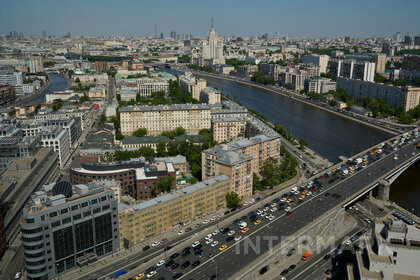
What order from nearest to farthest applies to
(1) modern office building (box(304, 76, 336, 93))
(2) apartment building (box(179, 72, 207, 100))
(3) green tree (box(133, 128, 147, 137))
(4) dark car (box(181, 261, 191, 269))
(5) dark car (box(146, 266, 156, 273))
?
(5) dark car (box(146, 266, 156, 273)) < (4) dark car (box(181, 261, 191, 269)) < (3) green tree (box(133, 128, 147, 137)) < (2) apartment building (box(179, 72, 207, 100)) < (1) modern office building (box(304, 76, 336, 93))

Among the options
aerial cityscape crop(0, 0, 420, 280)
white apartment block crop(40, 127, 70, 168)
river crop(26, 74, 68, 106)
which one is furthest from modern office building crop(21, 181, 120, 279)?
river crop(26, 74, 68, 106)

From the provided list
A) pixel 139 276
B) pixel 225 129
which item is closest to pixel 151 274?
pixel 139 276

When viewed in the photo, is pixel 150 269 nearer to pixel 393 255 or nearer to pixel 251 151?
pixel 393 255

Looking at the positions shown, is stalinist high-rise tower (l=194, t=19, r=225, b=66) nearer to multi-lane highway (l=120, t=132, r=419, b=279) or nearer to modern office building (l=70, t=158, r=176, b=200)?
multi-lane highway (l=120, t=132, r=419, b=279)

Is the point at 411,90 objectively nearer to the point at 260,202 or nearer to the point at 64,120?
the point at 260,202

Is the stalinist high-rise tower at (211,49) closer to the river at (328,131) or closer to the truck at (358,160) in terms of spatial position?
the river at (328,131)

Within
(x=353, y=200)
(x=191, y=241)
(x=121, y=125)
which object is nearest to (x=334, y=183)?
(x=353, y=200)
